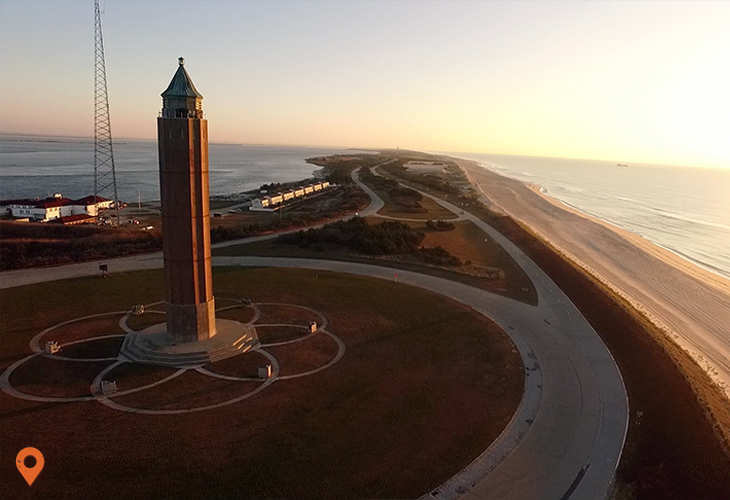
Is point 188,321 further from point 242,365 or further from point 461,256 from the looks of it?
point 461,256

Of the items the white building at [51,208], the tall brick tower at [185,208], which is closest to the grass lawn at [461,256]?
the tall brick tower at [185,208]

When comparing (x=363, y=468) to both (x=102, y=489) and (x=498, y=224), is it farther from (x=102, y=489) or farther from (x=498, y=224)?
(x=498, y=224)

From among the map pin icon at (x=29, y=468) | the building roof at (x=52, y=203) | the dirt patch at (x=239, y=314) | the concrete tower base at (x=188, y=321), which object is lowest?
the map pin icon at (x=29, y=468)

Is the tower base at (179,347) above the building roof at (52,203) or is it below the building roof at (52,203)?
below

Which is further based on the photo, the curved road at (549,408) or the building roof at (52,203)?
the building roof at (52,203)

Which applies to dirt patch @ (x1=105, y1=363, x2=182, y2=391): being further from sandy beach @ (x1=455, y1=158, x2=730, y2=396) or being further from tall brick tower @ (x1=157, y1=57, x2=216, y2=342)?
sandy beach @ (x1=455, y1=158, x2=730, y2=396)

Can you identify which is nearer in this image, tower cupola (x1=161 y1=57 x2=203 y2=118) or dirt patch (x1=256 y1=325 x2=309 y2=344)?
tower cupola (x1=161 y1=57 x2=203 y2=118)

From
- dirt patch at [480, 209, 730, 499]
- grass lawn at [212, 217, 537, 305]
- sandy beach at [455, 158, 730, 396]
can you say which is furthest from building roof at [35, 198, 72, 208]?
sandy beach at [455, 158, 730, 396]

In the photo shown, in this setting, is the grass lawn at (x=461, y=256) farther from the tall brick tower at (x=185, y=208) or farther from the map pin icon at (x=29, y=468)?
the map pin icon at (x=29, y=468)
